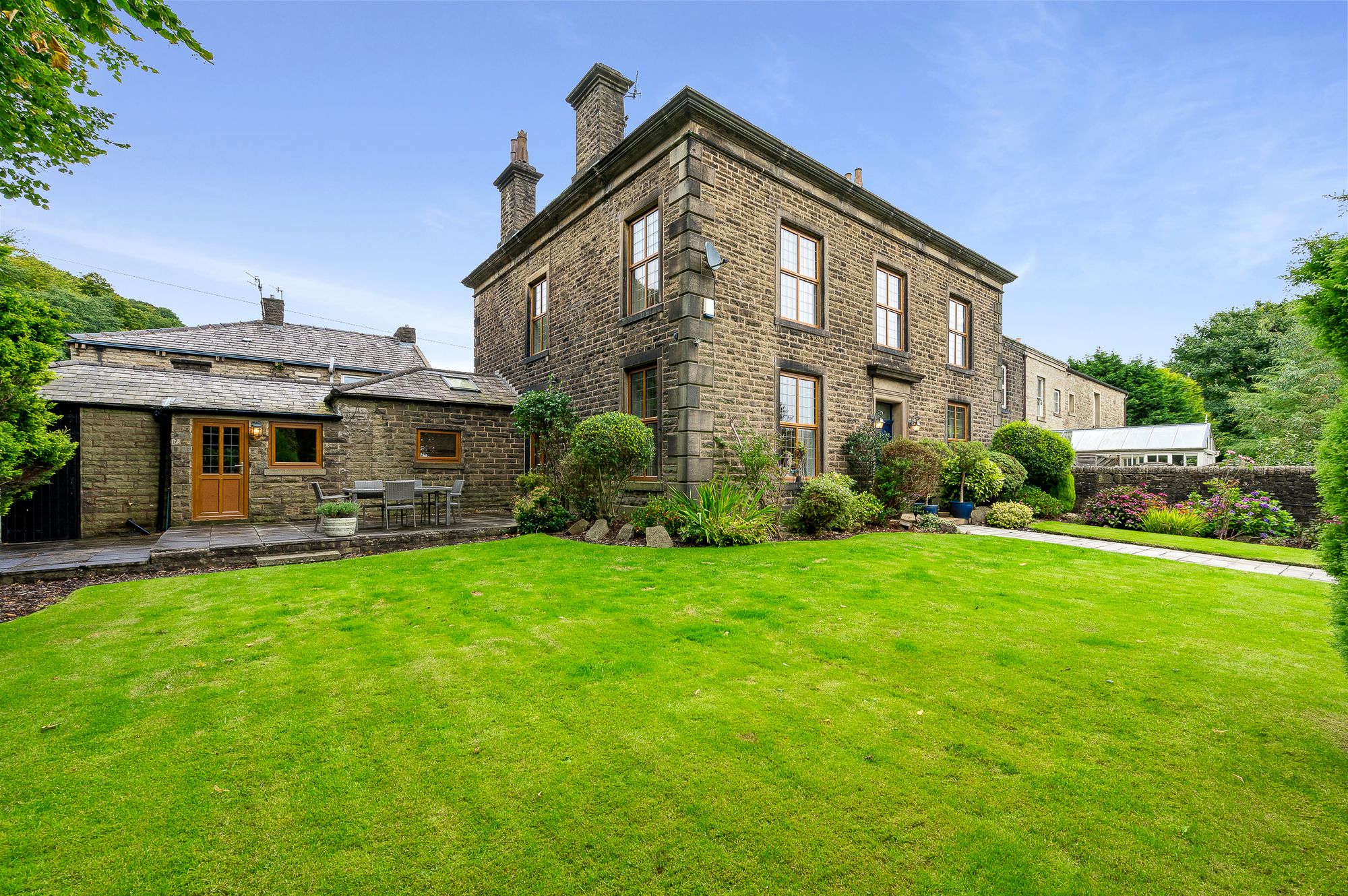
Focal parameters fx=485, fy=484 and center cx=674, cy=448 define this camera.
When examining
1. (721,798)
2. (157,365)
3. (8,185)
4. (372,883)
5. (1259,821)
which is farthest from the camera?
(157,365)

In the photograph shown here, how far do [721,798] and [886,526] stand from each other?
9.39 meters

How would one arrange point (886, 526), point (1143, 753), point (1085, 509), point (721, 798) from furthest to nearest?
point (1085, 509)
point (886, 526)
point (1143, 753)
point (721, 798)

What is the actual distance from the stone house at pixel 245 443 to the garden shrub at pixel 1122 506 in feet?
49.1

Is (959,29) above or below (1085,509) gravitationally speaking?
above

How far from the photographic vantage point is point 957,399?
14102mm

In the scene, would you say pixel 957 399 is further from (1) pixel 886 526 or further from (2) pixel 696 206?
(2) pixel 696 206

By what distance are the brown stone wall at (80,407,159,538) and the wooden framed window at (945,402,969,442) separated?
64.0 feet

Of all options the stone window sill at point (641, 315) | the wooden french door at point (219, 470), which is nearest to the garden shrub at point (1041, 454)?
the stone window sill at point (641, 315)

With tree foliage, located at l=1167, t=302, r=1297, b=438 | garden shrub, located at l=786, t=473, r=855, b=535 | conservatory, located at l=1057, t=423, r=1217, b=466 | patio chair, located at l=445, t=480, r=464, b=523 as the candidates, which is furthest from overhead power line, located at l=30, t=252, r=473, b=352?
tree foliage, located at l=1167, t=302, r=1297, b=438

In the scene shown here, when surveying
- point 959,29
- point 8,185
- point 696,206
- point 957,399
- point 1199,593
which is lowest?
point 1199,593

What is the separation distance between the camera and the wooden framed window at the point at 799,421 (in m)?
10.1

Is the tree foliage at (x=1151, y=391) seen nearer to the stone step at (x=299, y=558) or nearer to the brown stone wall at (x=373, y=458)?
the brown stone wall at (x=373, y=458)

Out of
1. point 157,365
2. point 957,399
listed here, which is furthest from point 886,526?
point 157,365

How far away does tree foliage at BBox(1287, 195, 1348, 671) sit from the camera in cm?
234
